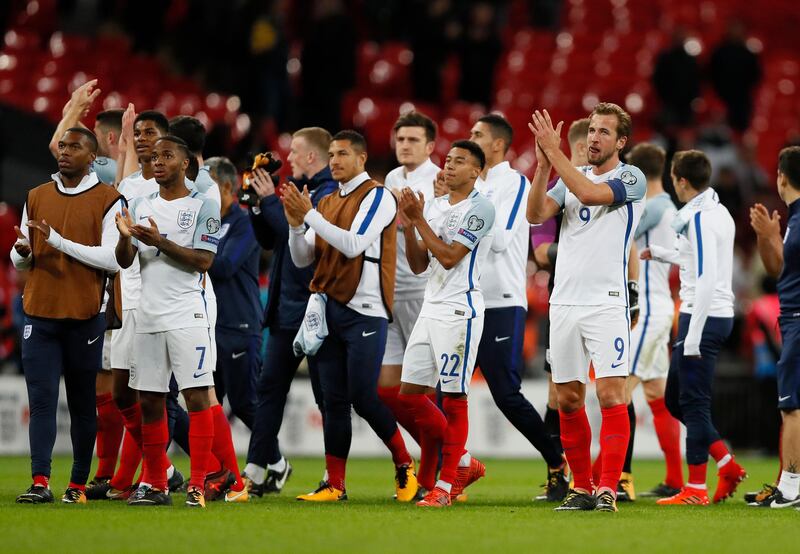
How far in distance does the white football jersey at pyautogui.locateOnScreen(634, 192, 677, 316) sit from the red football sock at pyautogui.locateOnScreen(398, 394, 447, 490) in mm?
2116

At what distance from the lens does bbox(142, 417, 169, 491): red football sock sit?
812 cm

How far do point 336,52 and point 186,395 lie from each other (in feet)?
40.5

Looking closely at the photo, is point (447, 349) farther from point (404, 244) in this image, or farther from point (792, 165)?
point (792, 165)

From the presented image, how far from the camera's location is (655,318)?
10.1m

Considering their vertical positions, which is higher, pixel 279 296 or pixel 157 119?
Answer: pixel 157 119

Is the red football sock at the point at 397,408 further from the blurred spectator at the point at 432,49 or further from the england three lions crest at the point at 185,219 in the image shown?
the blurred spectator at the point at 432,49

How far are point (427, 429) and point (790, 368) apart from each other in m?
2.54

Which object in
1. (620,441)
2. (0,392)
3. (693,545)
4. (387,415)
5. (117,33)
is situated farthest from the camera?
(117,33)

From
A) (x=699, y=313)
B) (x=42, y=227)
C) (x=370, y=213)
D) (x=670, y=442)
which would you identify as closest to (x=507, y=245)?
(x=370, y=213)

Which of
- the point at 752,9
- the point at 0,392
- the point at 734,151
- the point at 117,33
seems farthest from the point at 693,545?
the point at 752,9

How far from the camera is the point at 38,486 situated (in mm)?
8180

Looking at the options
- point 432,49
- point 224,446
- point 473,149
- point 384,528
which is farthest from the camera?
point 432,49

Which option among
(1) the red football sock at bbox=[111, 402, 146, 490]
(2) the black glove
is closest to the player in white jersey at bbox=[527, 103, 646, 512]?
(2) the black glove

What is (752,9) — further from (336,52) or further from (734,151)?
(336,52)
